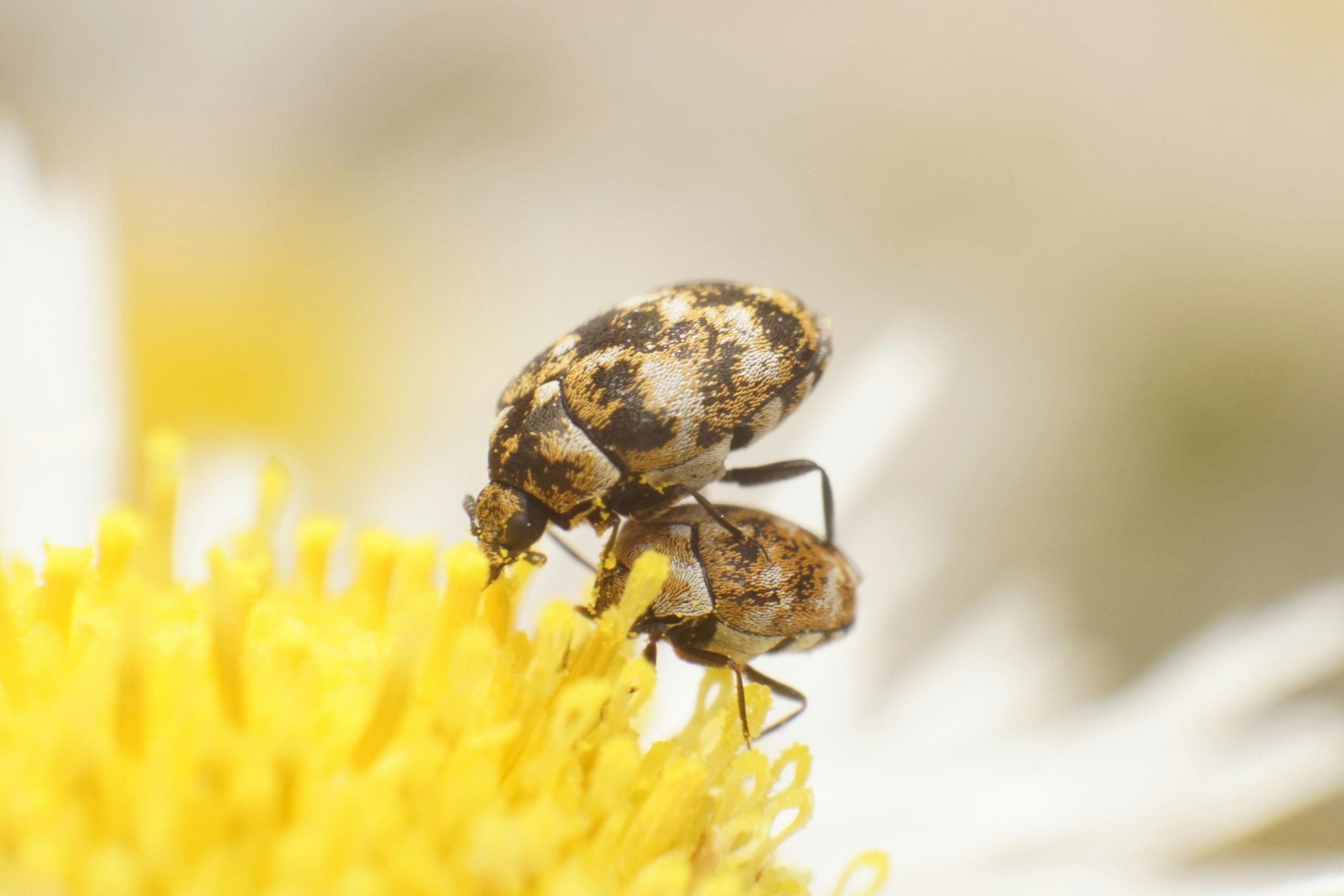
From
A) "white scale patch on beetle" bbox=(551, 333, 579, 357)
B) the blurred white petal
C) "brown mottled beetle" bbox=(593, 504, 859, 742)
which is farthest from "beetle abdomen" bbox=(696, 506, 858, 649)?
the blurred white petal

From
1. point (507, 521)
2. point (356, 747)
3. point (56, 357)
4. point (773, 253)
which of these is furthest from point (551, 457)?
point (773, 253)

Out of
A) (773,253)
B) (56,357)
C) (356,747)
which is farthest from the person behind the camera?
(773,253)

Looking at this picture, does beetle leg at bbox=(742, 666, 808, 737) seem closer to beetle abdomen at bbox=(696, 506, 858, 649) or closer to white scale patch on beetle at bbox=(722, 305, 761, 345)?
beetle abdomen at bbox=(696, 506, 858, 649)

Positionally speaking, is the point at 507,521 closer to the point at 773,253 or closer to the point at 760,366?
the point at 760,366

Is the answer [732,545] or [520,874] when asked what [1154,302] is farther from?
[520,874]

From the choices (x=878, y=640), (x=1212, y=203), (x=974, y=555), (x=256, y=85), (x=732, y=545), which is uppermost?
(x=256, y=85)

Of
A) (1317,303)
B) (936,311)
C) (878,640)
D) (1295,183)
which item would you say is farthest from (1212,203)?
(878,640)

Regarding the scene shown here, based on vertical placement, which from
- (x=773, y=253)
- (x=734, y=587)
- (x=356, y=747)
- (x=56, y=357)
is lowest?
(x=356, y=747)
